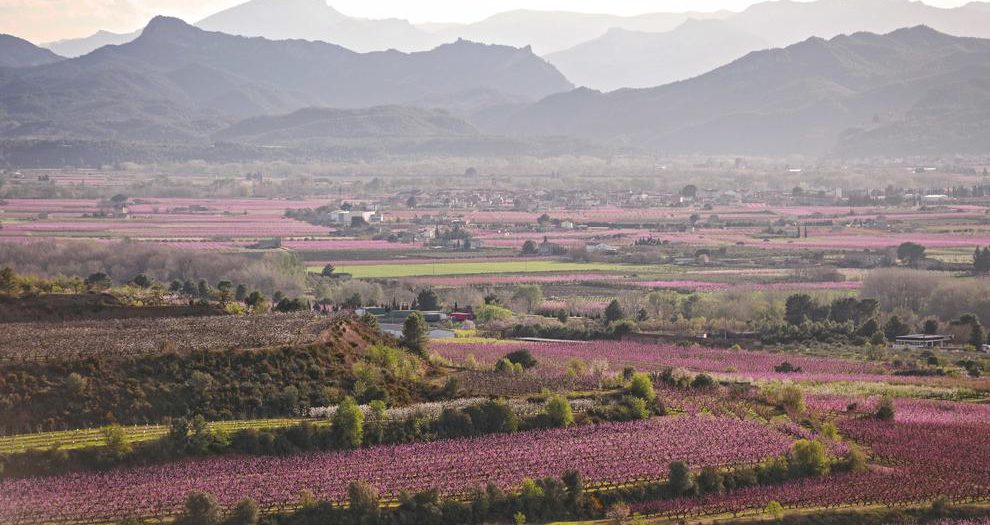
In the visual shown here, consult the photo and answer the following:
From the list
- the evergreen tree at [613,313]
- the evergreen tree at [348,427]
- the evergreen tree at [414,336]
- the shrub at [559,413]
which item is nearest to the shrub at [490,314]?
the evergreen tree at [613,313]

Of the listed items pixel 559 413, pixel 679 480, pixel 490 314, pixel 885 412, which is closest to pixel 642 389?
pixel 559 413

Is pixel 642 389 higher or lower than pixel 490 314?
higher

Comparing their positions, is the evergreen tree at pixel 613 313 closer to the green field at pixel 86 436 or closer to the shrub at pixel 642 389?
the shrub at pixel 642 389

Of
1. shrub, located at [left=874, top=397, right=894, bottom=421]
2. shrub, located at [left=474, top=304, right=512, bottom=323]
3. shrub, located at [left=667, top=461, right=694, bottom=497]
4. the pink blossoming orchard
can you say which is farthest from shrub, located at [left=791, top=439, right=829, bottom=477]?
shrub, located at [left=474, top=304, right=512, bottom=323]

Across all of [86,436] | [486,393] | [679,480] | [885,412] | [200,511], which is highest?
[86,436]

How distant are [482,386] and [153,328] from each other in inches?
416

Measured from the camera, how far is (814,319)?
68062 mm

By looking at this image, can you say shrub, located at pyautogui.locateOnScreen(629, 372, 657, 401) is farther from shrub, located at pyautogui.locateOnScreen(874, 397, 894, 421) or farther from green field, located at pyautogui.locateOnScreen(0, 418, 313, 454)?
green field, located at pyautogui.locateOnScreen(0, 418, 313, 454)

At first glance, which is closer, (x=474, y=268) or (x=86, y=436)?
(x=86, y=436)

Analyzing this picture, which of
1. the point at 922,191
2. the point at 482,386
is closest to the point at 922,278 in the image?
the point at 482,386

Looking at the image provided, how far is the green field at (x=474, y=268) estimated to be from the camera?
87.9 meters

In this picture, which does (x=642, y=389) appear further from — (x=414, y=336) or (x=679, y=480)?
(x=414, y=336)

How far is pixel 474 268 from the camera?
91.4 m

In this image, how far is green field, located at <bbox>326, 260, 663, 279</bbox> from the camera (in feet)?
288
